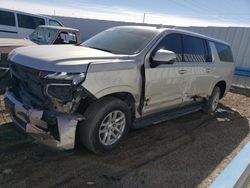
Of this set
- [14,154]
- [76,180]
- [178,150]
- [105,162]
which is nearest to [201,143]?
[178,150]

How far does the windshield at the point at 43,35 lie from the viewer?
10359 millimetres

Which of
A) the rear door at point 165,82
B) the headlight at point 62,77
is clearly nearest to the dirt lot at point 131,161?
the rear door at point 165,82

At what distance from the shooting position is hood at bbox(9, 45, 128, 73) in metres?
3.80

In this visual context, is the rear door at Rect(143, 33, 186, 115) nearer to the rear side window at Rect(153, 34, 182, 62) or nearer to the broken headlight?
the rear side window at Rect(153, 34, 182, 62)

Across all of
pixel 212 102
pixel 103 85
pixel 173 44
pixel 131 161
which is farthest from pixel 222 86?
pixel 103 85

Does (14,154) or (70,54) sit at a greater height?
(70,54)

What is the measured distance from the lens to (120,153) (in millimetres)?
4613

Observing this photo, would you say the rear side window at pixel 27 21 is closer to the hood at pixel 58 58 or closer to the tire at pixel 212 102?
the tire at pixel 212 102

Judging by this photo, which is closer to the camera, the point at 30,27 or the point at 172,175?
the point at 172,175

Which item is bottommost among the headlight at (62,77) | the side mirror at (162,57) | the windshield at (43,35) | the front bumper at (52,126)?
the windshield at (43,35)

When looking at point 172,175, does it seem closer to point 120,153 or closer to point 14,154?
point 120,153

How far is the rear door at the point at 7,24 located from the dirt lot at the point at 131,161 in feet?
27.1

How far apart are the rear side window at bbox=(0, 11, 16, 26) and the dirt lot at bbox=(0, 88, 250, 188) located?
838 centimetres

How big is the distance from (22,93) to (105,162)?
1456mm
